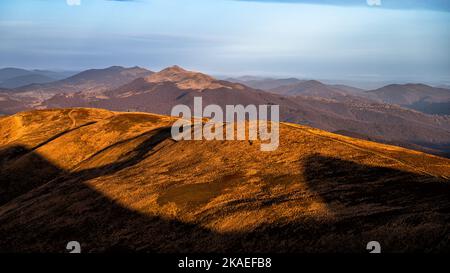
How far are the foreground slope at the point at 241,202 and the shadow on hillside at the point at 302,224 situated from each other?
13 centimetres

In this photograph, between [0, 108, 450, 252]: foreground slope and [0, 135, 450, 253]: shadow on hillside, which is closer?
[0, 135, 450, 253]: shadow on hillside

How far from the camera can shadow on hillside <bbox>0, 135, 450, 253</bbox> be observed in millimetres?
40219

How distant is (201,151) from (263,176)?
28042 mm

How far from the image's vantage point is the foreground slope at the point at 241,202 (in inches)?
1704

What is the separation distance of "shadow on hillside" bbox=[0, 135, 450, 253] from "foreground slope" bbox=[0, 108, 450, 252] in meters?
0.13

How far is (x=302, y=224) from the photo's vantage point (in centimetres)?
4725

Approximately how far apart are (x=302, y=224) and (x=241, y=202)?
13.9 meters

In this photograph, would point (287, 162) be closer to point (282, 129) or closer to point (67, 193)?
point (282, 129)

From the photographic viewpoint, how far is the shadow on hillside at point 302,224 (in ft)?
132

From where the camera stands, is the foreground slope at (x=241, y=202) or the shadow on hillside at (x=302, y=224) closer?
the shadow on hillside at (x=302, y=224)

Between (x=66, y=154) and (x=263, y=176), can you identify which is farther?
(x=66, y=154)

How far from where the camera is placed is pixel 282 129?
3927 inches
